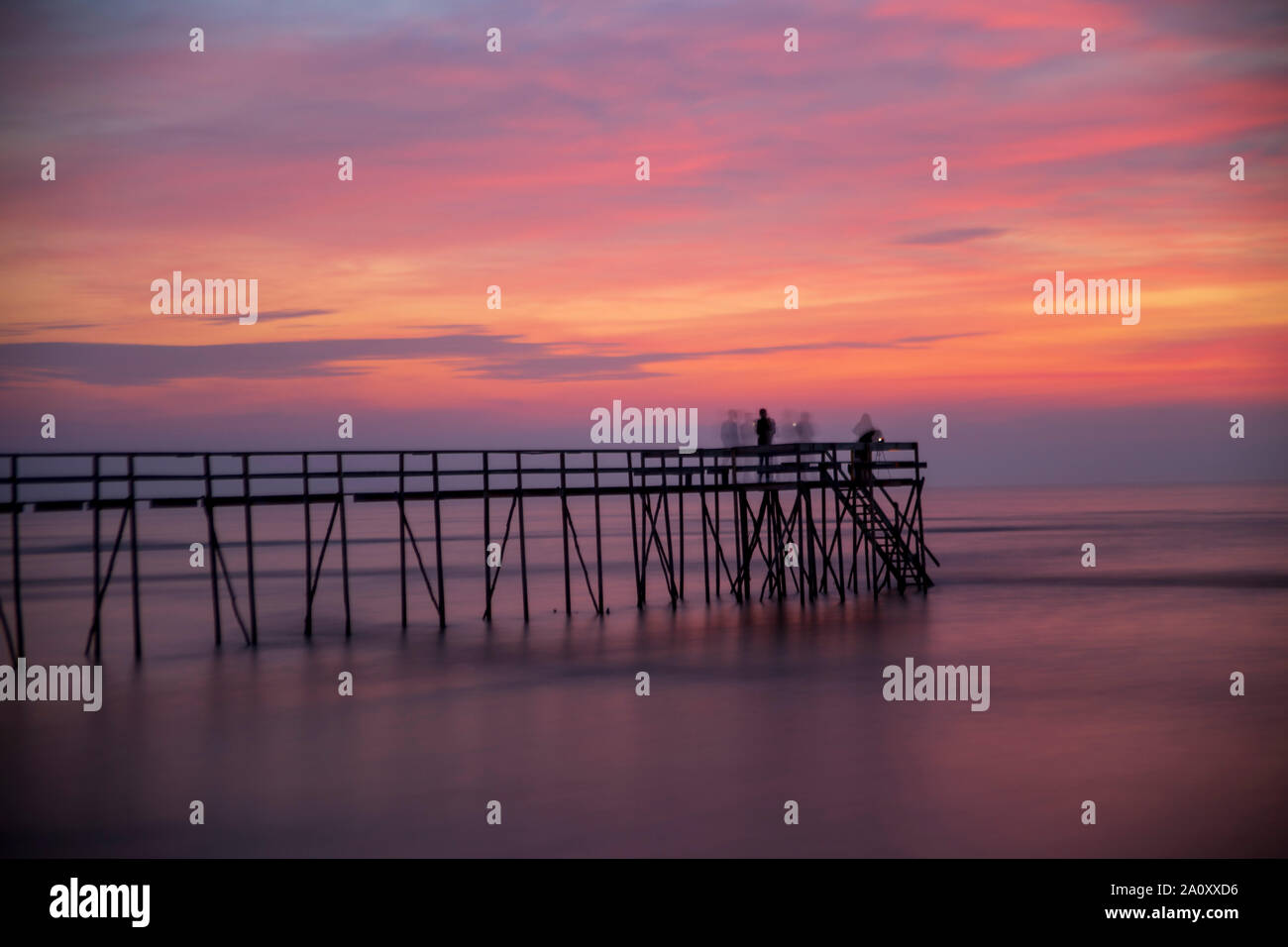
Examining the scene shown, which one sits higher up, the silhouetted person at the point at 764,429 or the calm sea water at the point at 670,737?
the silhouetted person at the point at 764,429

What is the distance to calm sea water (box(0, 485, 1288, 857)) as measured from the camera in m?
11.9

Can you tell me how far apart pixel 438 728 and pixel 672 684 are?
4.04 meters

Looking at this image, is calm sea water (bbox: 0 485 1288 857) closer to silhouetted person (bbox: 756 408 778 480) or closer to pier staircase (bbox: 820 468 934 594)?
pier staircase (bbox: 820 468 934 594)

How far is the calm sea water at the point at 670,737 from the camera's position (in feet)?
39.2

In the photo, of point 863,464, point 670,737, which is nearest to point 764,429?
point 863,464

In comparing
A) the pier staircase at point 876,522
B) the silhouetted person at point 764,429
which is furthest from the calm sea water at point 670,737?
the silhouetted person at point 764,429

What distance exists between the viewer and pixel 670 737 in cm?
1570

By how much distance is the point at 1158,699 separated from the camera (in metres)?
18.1

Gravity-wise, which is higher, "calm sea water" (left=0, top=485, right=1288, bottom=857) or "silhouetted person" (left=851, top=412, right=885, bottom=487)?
"silhouetted person" (left=851, top=412, right=885, bottom=487)

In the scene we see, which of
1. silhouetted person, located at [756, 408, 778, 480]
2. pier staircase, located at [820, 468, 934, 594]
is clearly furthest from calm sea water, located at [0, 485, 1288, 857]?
silhouetted person, located at [756, 408, 778, 480]

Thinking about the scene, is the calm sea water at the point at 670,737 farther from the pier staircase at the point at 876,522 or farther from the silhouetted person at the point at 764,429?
the silhouetted person at the point at 764,429

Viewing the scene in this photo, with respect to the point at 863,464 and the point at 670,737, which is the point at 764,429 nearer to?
the point at 863,464
